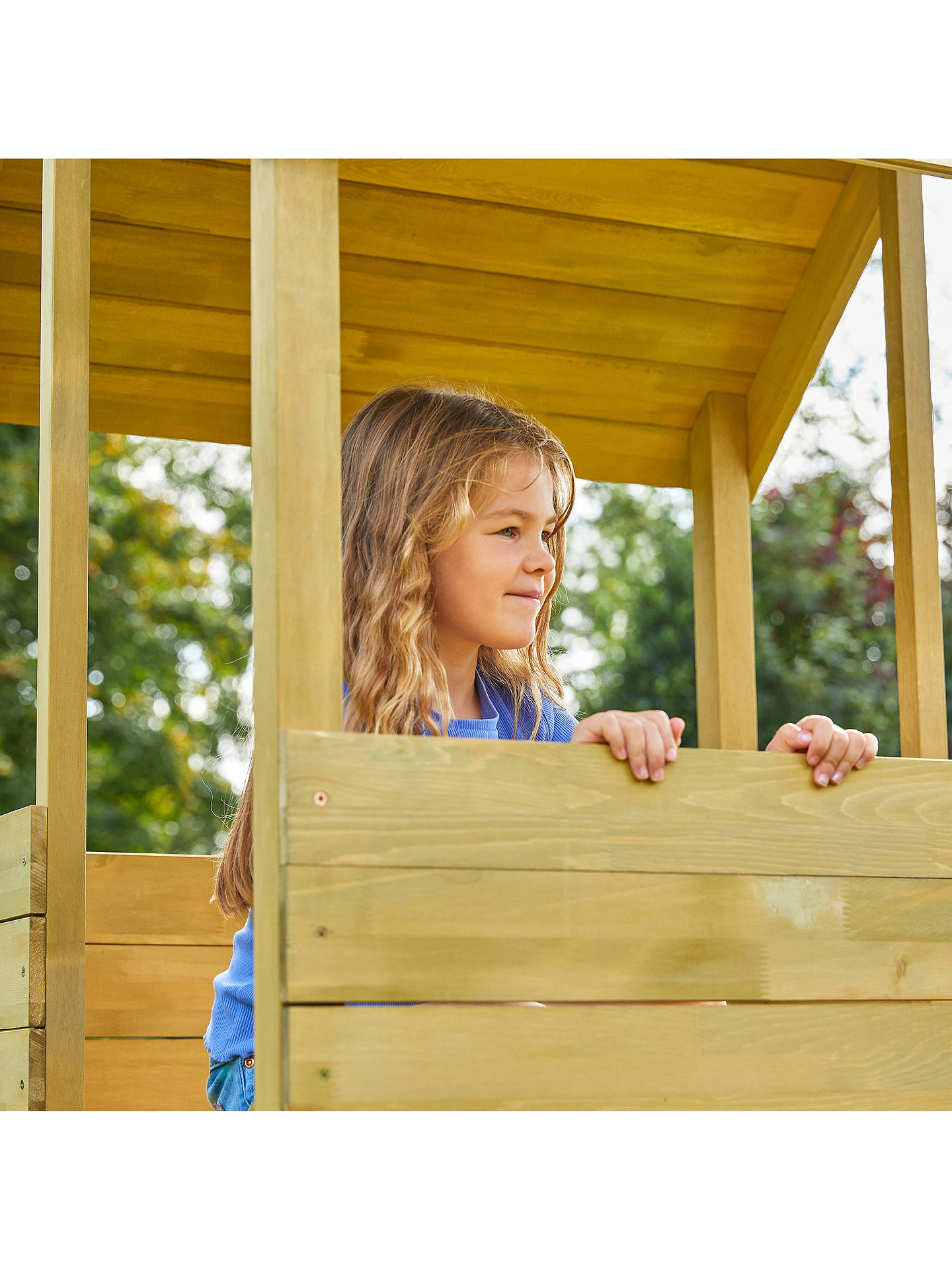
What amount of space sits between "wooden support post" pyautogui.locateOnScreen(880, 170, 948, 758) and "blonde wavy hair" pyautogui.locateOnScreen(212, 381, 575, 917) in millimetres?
672

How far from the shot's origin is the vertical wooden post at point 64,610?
7.61 feet

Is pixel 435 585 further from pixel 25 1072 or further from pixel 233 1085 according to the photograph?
pixel 25 1072

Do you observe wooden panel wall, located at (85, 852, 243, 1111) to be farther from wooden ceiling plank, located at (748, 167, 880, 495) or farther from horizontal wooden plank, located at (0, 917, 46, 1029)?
wooden ceiling plank, located at (748, 167, 880, 495)

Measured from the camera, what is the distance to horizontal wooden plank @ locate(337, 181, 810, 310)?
2.99m

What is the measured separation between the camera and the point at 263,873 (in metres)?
1.61

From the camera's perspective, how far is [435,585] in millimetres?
2648

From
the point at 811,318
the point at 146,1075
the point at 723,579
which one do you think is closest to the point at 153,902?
the point at 146,1075

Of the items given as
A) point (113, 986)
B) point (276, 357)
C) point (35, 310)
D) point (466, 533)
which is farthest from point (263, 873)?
point (35, 310)

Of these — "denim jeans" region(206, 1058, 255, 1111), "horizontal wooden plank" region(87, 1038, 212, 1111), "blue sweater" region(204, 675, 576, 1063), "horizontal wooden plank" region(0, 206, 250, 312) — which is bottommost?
"horizontal wooden plank" region(87, 1038, 212, 1111)

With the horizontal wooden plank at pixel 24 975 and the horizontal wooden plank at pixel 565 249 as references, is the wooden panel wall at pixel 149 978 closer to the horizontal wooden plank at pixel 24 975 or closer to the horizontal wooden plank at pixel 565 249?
the horizontal wooden plank at pixel 24 975

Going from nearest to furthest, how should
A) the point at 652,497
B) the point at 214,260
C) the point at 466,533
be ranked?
1. the point at 466,533
2. the point at 214,260
3. the point at 652,497

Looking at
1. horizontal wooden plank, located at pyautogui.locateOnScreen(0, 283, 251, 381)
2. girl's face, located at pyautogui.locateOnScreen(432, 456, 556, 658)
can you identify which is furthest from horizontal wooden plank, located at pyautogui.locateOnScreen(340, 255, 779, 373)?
girl's face, located at pyautogui.locateOnScreen(432, 456, 556, 658)
